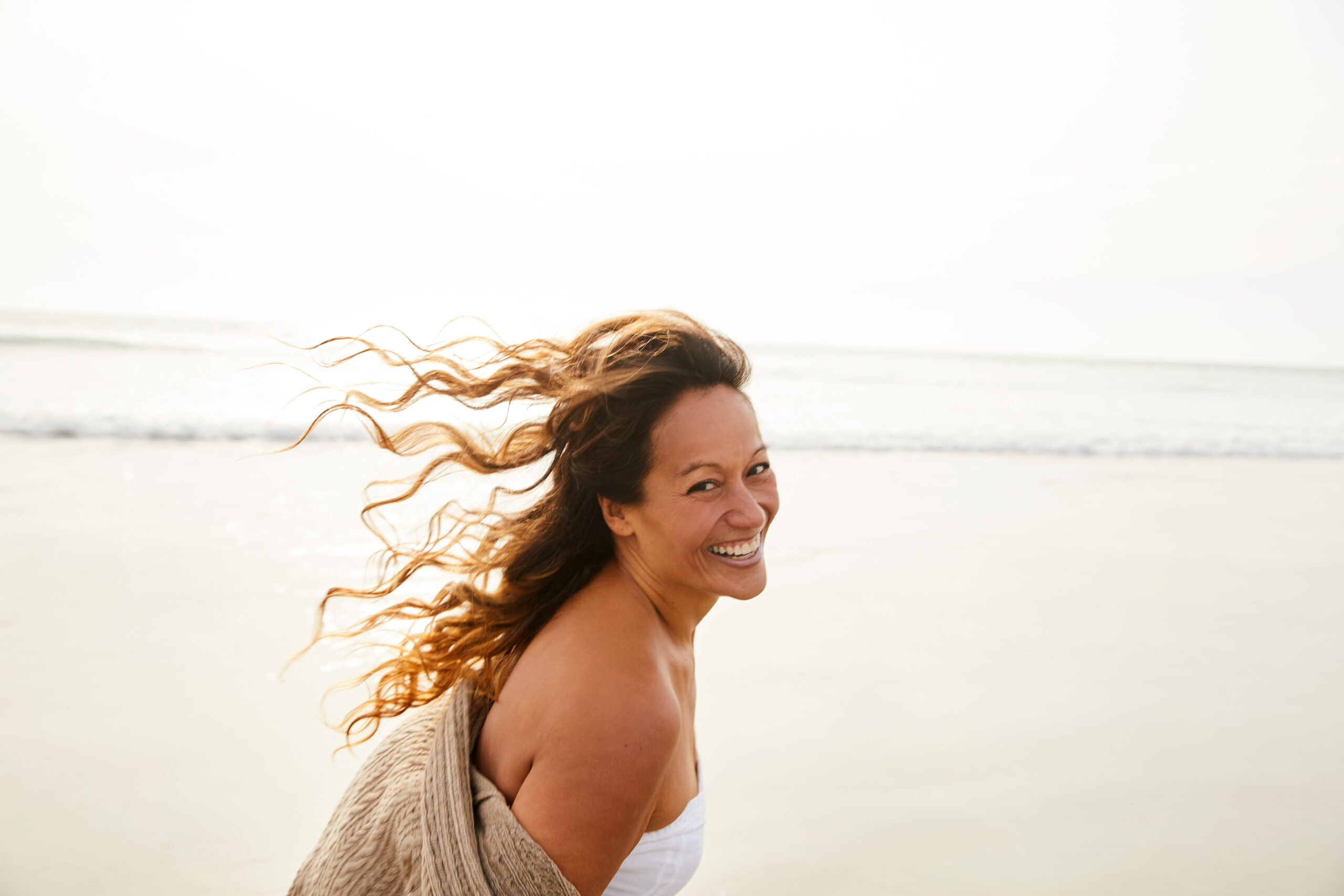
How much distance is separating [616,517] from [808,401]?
17.9m

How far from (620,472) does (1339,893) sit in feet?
12.2

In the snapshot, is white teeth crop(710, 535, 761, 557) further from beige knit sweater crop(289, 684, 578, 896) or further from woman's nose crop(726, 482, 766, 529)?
beige knit sweater crop(289, 684, 578, 896)

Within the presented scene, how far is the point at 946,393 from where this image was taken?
22.8m

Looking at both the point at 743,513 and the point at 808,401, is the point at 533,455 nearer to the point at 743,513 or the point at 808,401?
the point at 743,513

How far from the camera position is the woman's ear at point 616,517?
79.2 inches

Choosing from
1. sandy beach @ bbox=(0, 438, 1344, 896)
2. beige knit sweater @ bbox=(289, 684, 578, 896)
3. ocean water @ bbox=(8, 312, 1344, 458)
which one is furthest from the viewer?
ocean water @ bbox=(8, 312, 1344, 458)

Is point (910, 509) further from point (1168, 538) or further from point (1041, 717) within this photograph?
point (1041, 717)

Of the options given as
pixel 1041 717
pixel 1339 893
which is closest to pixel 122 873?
pixel 1041 717

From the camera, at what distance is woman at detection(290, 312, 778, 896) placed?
1599 mm

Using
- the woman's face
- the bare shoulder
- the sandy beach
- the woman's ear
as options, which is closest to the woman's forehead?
the woman's face

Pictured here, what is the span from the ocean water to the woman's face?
14.3ft

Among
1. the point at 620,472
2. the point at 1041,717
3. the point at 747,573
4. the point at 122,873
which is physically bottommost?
the point at 1041,717

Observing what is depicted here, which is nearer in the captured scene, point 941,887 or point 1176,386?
point 941,887

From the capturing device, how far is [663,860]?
6.28 ft
